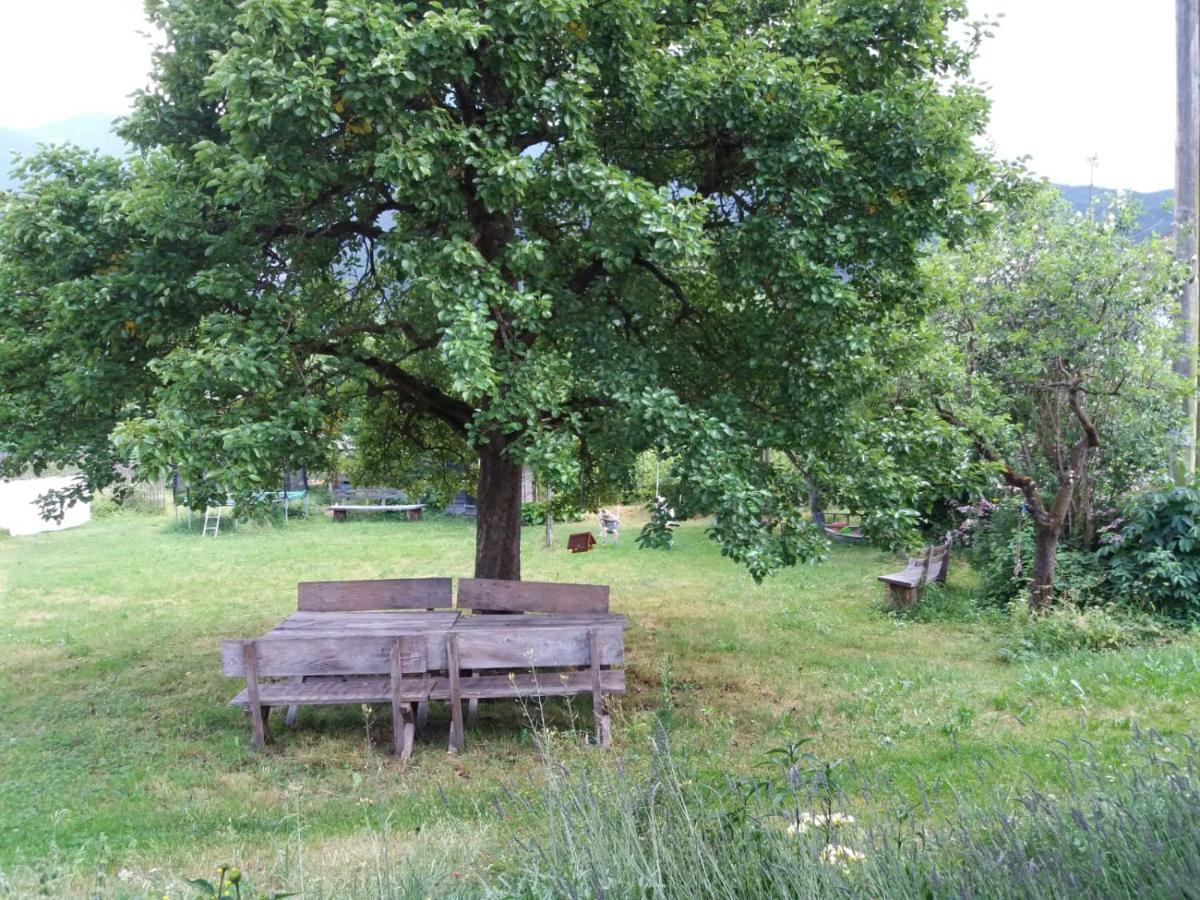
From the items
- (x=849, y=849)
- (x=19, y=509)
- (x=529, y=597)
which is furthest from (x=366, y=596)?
(x=19, y=509)

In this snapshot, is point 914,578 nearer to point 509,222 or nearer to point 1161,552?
point 1161,552

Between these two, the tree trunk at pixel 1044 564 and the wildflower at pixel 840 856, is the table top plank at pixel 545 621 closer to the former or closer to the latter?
the wildflower at pixel 840 856

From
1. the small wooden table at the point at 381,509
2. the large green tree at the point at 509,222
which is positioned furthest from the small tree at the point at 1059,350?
the small wooden table at the point at 381,509

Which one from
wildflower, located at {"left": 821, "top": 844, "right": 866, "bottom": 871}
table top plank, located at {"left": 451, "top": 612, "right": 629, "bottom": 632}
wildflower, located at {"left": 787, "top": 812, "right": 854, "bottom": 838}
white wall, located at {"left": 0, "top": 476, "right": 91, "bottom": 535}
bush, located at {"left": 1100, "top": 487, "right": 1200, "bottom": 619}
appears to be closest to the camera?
wildflower, located at {"left": 821, "top": 844, "right": 866, "bottom": 871}

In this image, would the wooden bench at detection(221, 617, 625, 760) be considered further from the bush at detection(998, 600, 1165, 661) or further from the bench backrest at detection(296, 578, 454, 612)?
the bush at detection(998, 600, 1165, 661)

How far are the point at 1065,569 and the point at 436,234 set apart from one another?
28.3 ft

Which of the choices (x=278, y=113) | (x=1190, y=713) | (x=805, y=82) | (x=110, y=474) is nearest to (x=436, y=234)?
(x=278, y=113)

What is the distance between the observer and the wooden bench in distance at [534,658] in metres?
7.10

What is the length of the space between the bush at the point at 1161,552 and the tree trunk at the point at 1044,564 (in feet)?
2.20

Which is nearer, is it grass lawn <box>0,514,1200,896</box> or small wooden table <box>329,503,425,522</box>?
grass lawn <box>0,514,1200,896</box>

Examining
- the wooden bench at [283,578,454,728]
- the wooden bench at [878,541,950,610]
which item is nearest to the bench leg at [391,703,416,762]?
the wooden bench at [283,578,454,728]

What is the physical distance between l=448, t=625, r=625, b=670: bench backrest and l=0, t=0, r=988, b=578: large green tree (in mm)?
954

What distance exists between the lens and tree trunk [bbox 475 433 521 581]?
31.6 ft

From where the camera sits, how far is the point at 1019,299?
10.5 meters
